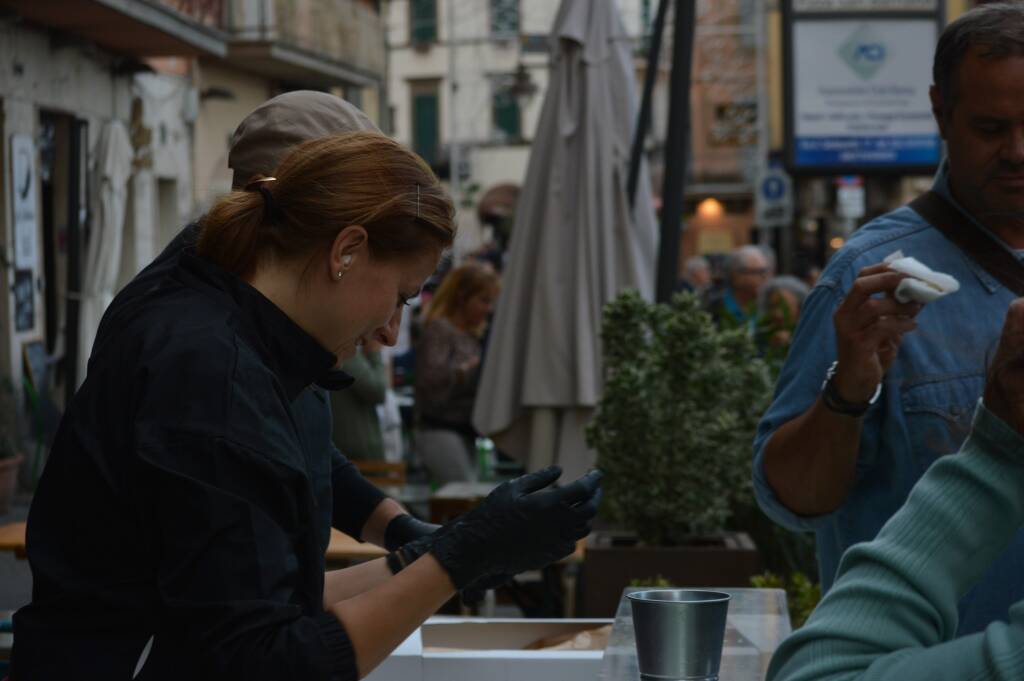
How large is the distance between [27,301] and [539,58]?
133 ft

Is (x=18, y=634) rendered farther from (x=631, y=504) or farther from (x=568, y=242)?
(x=568, y=242)

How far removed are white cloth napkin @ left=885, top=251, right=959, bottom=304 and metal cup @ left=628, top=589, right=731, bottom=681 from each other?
1.63 ft

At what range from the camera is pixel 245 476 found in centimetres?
204

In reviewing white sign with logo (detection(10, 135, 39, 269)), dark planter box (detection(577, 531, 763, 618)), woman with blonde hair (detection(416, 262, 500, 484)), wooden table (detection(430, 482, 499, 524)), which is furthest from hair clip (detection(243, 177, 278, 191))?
white sign with logo (detection(10, 135, 39, 269))

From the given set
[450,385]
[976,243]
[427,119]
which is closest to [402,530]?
[976,243]

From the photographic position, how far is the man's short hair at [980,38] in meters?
2.69

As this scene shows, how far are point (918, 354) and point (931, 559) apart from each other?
124 centimetres

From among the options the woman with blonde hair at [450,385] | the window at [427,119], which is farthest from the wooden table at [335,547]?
the window at [427,119]

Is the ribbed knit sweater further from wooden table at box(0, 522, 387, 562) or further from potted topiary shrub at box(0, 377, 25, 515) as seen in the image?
potted topiary shrub at box(0, 377, 25, 515)

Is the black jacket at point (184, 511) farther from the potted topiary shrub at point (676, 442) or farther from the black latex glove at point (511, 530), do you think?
the potted topiary shrub at point (676, 442)

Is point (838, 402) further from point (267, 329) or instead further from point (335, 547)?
point (335, 547)

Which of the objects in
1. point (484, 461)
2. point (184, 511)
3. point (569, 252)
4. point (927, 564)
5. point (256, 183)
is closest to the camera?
point (927, 564)

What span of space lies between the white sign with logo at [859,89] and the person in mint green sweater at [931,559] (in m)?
11.8

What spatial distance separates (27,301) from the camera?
47.5 feet
